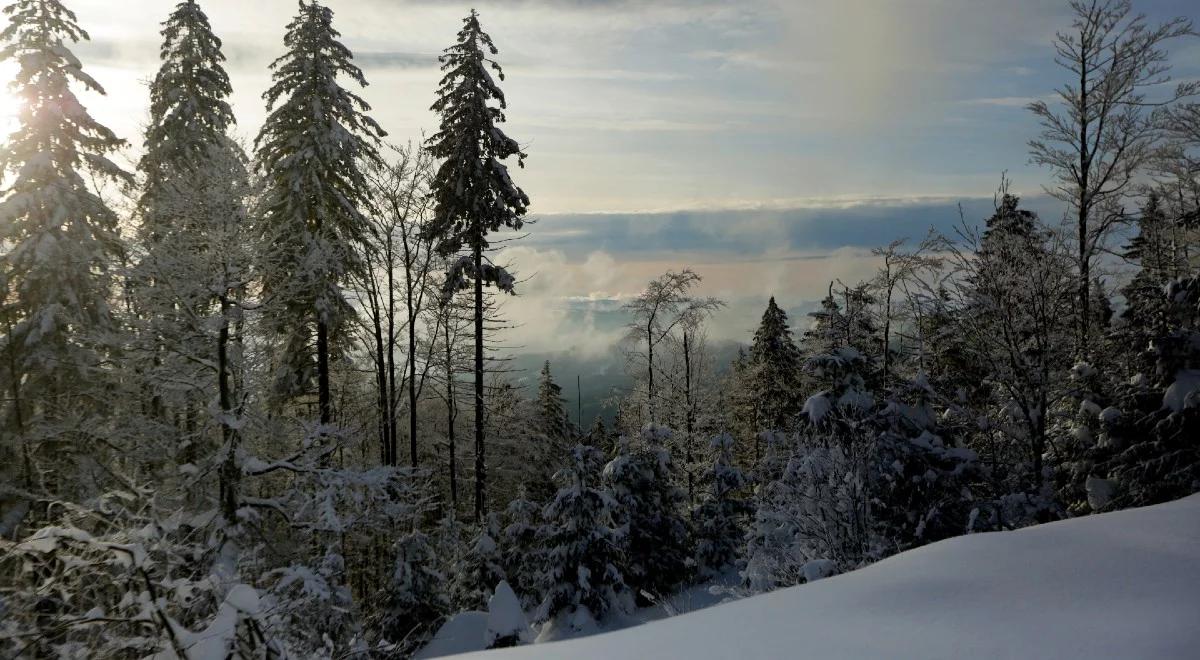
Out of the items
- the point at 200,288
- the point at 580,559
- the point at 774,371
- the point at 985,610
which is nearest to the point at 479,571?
the point at 580,559

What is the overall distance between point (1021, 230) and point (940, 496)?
373 inches

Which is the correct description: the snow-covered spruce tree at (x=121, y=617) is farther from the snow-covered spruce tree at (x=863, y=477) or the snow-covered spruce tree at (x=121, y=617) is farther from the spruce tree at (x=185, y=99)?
the spruce tree at (x=185, y=99)

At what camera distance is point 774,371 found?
1414 inches

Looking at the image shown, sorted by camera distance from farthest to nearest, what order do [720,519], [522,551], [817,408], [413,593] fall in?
[720,519] < [522,551] < [413,593] < [817,408]

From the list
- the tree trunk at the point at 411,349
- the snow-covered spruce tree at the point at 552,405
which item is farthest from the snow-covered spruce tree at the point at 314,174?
the snow-covered spruce tree at the point at 552,405

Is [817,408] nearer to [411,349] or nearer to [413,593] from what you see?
[413,593]

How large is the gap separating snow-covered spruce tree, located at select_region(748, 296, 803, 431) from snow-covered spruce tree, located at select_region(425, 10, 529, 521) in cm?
2087

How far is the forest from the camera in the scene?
1211 centimetres

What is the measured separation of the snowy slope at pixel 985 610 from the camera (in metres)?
2.96

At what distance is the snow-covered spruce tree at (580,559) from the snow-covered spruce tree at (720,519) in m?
5.24

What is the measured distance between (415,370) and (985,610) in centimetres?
1947

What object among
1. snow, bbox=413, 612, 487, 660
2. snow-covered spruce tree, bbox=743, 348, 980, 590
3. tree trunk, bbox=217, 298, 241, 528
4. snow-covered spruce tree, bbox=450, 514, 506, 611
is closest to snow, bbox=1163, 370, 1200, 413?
snow-covered spruce tree, bbox=743, 348, 980, 590

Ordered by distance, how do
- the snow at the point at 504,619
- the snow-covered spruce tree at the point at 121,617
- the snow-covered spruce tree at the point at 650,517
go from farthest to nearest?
the snow-covered spruce tree at the point at 650,517 → the snow at the point at 504,619 → the snow-covered spruce tree at the point at 121,617

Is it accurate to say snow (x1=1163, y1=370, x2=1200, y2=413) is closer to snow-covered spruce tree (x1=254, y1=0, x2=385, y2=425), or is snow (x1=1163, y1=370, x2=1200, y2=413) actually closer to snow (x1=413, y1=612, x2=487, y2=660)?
snow (x1=413, y1=612, x2=487, y2=660)
